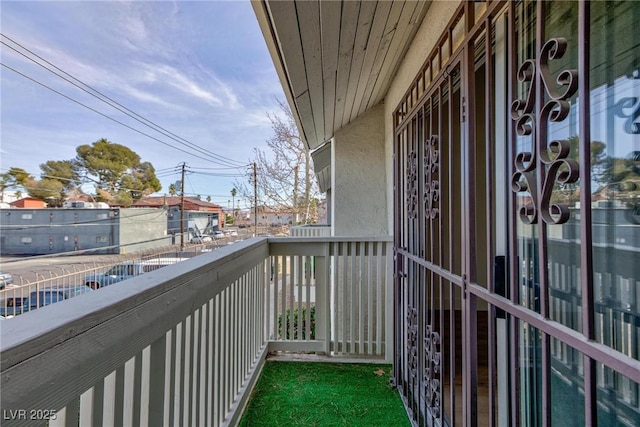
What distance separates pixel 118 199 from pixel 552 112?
18.2 metres

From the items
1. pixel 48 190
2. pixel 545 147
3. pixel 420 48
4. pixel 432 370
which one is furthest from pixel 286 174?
pixel 545 147

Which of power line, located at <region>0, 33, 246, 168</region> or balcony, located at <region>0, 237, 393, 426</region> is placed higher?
power line, located at <region>0, 33, 246, 168</region>

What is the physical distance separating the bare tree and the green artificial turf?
34.6 feet

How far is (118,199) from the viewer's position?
51.0 ft

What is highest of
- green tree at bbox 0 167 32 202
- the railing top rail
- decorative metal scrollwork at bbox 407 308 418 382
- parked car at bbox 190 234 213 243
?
green tree at bbox 0 167 32 202

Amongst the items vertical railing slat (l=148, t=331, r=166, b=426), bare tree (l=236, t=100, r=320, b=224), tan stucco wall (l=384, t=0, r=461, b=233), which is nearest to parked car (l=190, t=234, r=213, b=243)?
bare tree (l=236, t=100, r=320, b=224)

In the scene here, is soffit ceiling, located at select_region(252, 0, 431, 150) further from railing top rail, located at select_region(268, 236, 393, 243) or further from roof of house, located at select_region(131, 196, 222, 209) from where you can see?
roof of house, located at select_region(131, 196, 222, 209)

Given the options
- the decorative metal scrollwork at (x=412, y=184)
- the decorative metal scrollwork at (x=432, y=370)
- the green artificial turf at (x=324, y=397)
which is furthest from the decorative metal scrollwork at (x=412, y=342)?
the decorative metal scrollwork at (x=412, y=184)

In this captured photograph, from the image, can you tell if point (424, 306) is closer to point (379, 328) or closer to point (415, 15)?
point (379, 328)

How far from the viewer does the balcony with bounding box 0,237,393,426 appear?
1.92 feet

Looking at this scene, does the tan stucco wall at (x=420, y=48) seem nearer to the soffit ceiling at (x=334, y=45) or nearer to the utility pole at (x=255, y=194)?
the soffit ceiling at (x=334, y=45)

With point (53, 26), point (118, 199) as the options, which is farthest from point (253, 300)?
point (118, 199)

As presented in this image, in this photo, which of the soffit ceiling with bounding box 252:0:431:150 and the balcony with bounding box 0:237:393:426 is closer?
the balcony with bounding box 0:237:393:426

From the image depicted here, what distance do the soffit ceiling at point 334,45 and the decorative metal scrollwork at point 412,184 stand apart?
75 centimetres
